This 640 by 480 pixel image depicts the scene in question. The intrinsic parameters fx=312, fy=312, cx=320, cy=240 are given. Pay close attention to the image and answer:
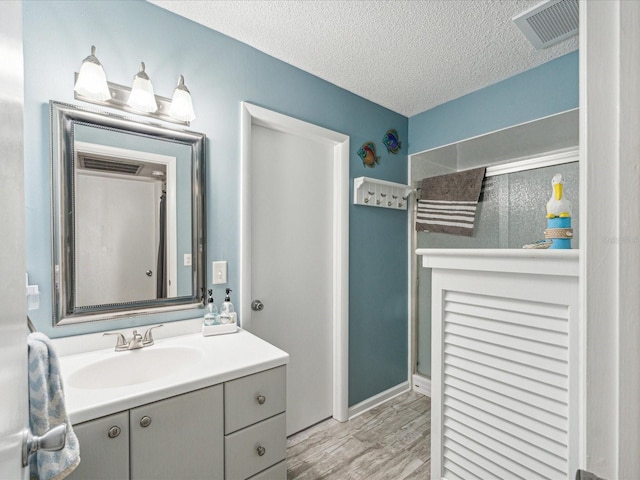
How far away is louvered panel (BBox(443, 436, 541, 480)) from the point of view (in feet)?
3.54

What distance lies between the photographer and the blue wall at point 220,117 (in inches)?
48.1

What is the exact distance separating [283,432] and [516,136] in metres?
2.31

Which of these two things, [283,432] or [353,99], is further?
[353,99]

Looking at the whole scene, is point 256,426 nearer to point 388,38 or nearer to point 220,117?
point 220,117

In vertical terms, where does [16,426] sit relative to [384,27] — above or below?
below

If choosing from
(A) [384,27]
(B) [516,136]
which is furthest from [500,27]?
(B) [516,136]

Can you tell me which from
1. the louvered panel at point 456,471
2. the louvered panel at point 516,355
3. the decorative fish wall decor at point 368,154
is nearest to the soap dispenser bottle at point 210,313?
the louvered panel at point 516,355

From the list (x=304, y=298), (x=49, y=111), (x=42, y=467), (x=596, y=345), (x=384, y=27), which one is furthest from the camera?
(x=304, y=298)

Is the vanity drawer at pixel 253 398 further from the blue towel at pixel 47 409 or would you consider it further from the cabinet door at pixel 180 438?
the blue towel at pixel 47 409

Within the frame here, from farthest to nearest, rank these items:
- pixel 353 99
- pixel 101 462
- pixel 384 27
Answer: pixel 353 99 < pixel 384 27 < pixel 101 462

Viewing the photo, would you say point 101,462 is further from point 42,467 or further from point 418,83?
point 418,83

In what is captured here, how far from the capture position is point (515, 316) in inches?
42.1

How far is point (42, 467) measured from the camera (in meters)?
0.77

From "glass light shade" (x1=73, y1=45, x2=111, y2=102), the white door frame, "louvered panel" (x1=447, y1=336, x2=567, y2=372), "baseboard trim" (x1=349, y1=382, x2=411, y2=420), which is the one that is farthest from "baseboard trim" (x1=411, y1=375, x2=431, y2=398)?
"glass light shade" (x1=73, y1=45, x2=111, y2=102)
